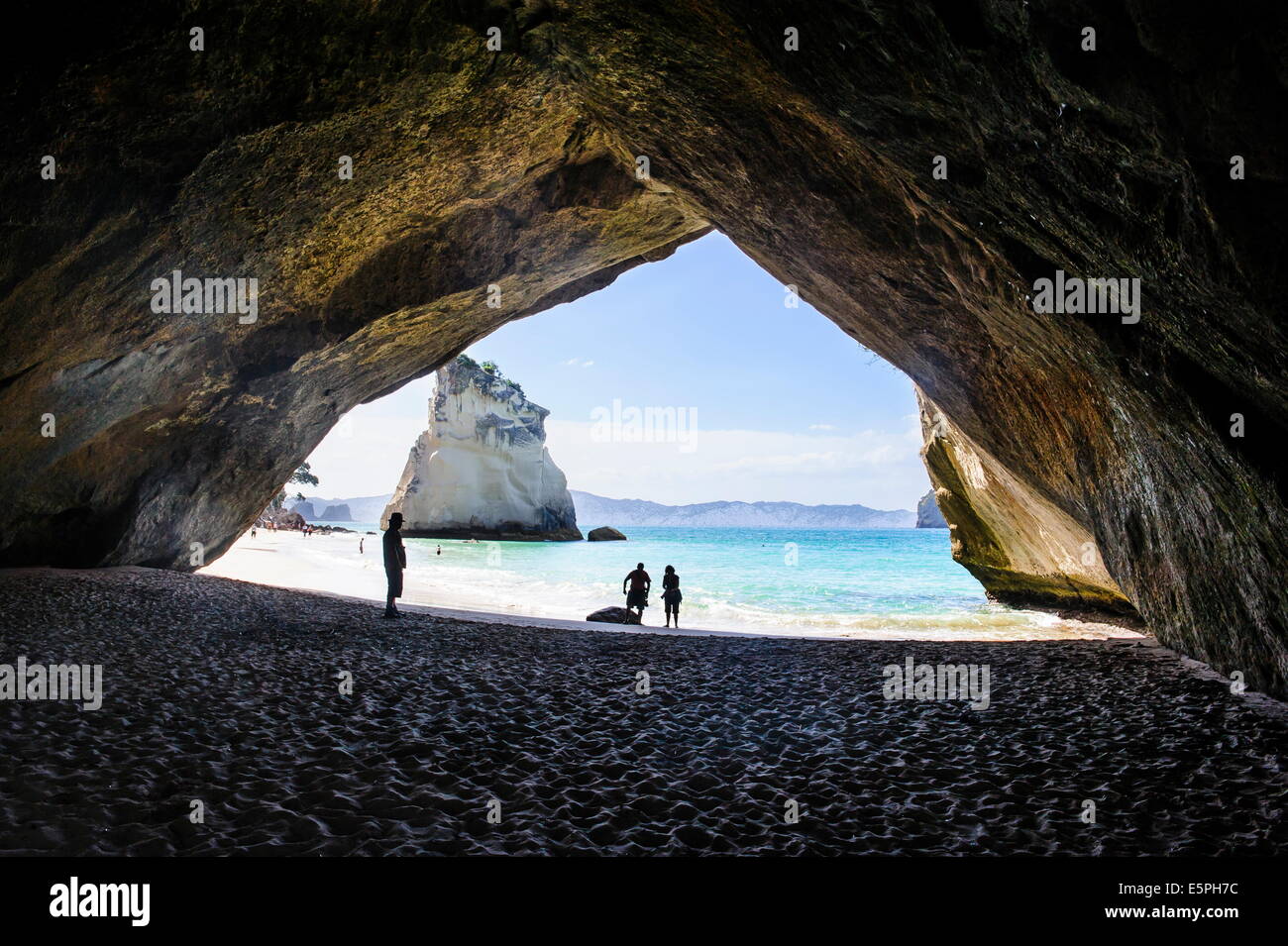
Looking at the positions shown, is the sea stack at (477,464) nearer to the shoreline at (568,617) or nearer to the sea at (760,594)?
the sea at (760,594)

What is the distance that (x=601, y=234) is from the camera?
48.4 ft

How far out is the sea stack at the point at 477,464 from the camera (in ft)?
211

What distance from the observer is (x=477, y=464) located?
219 feet

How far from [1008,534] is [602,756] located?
1708cm

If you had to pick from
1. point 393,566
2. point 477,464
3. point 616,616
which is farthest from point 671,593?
point 477,464

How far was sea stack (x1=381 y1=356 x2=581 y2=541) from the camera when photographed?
211ft

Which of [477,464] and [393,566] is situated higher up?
[477,464]

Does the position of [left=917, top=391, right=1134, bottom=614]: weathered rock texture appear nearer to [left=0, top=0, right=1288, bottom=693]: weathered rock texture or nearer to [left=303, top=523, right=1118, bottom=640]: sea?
[left=303, top=523, right=1118, bottom=640]: sea

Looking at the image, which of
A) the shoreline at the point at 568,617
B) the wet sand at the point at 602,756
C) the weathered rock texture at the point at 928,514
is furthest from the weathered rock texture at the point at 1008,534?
the weathered rock texture at the point at 928,514

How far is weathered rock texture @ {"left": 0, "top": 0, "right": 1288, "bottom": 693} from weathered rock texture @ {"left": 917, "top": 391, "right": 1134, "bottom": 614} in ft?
8.91

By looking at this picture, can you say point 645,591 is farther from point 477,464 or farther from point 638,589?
point 477,464

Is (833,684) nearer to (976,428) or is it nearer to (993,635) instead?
(976,428)

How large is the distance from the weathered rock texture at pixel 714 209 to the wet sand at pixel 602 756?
107 inches
